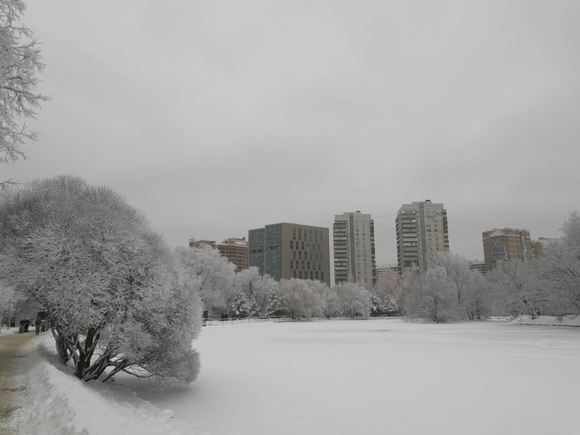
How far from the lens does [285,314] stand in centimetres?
8938

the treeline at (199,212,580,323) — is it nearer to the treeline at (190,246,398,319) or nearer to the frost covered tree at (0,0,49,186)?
the treeline at (190,246,398,319)

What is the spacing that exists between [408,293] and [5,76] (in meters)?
72.6

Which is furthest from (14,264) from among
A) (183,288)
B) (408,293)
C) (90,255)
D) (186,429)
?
(408,293)

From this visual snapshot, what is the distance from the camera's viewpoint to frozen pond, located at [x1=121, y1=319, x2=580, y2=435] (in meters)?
10.7

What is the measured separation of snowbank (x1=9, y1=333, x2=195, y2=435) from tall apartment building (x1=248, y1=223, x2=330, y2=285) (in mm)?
166923

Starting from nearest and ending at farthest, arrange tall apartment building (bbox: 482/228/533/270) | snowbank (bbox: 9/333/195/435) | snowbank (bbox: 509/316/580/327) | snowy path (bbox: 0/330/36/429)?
snowbank (bbox: 9/333/195/435), snowy path (bbox: 0/330/36/429), snowbank (bbox: 509/316/580/327), tall apartment building (bbox: 482/228/533/270)

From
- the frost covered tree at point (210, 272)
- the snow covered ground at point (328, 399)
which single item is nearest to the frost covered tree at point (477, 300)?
the frost covered tree at point (210, 272)

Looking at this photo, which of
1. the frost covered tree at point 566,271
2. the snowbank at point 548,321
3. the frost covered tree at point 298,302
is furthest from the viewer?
the frost covered tree at point 298,302

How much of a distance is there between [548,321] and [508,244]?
136 m

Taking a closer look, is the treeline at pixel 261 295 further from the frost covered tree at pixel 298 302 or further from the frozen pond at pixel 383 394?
the frozen pond at pixel 383 394

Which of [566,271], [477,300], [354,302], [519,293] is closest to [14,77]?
[566,271]

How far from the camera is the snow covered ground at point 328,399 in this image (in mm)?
9875

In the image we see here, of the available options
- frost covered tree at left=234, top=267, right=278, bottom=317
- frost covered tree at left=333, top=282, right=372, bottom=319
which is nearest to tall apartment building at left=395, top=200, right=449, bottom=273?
frost covered tree at left=333, top=282, right=372, bottom=319

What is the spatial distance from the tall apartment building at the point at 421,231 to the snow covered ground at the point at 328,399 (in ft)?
519
